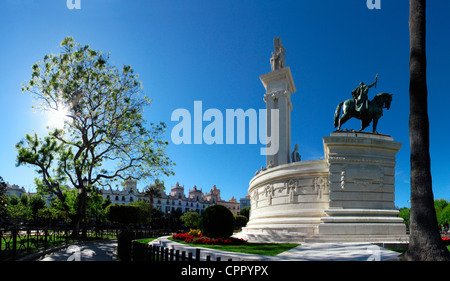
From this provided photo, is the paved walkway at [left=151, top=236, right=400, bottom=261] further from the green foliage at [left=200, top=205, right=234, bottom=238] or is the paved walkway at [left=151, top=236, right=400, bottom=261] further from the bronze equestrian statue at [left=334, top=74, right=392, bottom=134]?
the bronze equestrian statue at [left=334, top=74, right=392, bottom=134]

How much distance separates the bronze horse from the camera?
2084 centimetres

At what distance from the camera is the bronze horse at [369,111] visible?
68.4 feet

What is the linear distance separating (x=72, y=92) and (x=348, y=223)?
71.1 feet

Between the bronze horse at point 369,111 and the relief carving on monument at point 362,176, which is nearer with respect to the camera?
the relief carving on monument at point 362,176

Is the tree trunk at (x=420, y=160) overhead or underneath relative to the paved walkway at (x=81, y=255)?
overhead

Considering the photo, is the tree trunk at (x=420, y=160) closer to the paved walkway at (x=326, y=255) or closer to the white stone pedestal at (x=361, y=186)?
the paved walkway at (x=326, y=255)

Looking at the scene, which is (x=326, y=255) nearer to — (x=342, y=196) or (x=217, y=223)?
(x=342, y=196)

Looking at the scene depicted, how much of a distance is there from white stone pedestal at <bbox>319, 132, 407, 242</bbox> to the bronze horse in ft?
6.70

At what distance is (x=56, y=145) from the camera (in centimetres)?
2730

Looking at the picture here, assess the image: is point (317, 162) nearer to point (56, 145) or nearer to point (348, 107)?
point (348, 107)

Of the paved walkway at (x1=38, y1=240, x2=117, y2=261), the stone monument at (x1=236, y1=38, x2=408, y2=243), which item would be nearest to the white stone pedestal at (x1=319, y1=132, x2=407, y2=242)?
the stone monument at (x1=236, y1=38, x2=408, y2=243)

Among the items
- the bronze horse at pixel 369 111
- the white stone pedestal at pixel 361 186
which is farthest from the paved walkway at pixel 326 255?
the bronze horse at pixel 369 111

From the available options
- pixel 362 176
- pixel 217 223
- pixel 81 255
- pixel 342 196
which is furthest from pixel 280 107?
pixel 81 255
